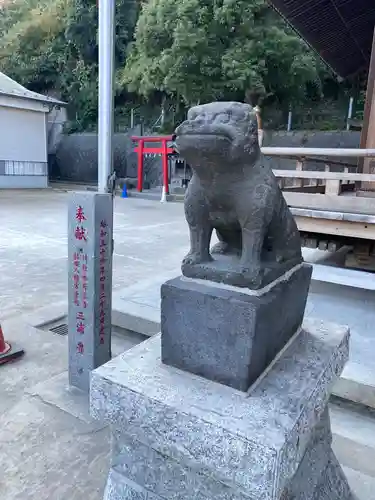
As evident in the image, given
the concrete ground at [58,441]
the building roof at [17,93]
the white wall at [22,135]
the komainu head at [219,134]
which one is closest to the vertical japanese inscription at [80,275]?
the concrete ground at [58,441]

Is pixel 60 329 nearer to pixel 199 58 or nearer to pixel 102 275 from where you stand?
pixel 102 275

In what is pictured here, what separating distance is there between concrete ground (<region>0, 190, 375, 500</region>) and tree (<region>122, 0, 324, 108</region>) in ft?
28.8

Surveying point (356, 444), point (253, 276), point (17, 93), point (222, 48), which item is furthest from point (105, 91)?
point (17, 93)

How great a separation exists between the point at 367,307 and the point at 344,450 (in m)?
1.77

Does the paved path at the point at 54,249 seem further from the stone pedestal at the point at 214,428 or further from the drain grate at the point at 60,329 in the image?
the stone pedestal at the point at 214,428

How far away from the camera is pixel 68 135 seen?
65.3ft

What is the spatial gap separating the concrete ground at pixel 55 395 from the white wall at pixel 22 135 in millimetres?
10845

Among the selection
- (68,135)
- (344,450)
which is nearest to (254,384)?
(344,450)

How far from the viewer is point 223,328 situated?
1.15 metres

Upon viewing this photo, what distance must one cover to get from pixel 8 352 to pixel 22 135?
15.2 meters

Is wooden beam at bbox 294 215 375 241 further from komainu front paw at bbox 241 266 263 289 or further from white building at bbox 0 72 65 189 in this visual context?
white building at bbox 0 72 65 189

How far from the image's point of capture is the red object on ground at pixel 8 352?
2771mm

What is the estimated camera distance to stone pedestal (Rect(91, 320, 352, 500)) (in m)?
0.98

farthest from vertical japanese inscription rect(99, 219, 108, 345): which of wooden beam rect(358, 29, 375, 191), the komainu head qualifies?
wooden beam rect(358, 29, 375, 191)
